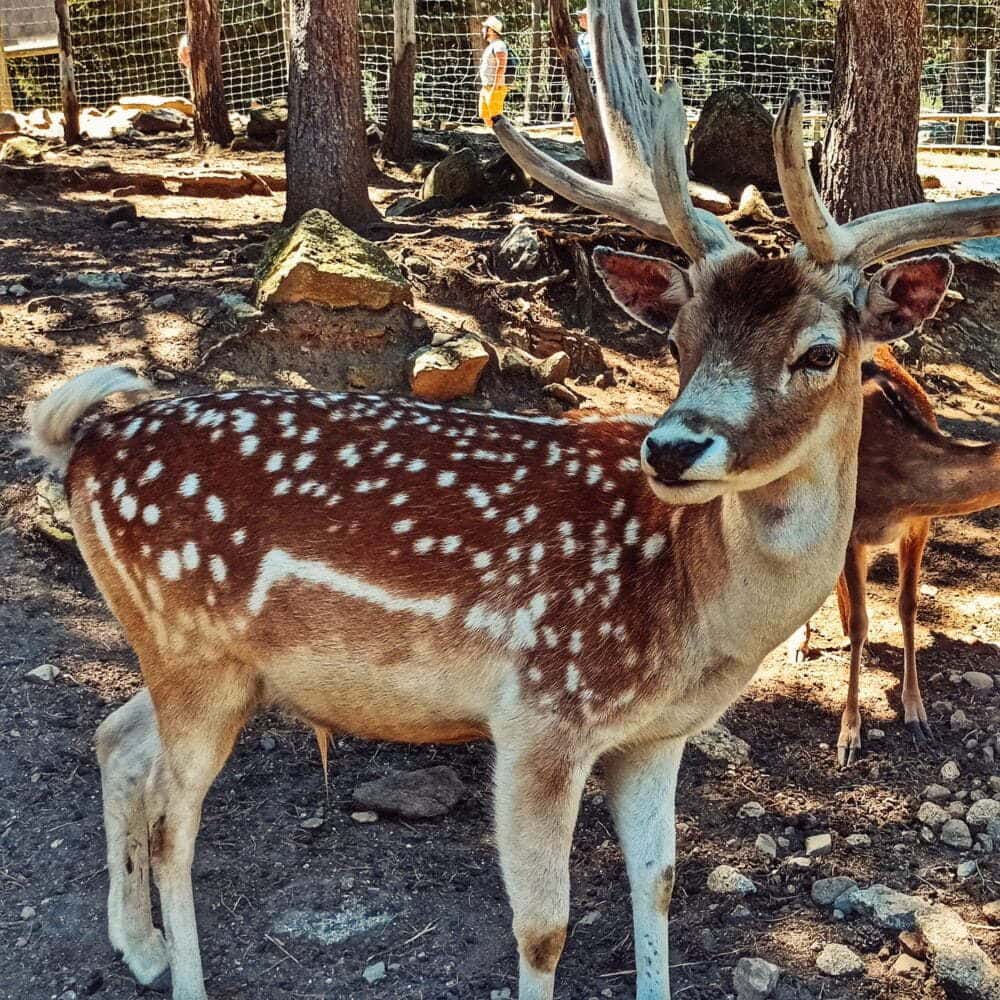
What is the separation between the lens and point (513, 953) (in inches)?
138

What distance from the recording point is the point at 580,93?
32.7ft

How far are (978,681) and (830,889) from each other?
1.68 metres

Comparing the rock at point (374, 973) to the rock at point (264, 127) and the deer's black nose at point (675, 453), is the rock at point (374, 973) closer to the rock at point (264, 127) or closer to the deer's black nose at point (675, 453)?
the deer's black nose at point (675, 453)

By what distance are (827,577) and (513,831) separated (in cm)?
101

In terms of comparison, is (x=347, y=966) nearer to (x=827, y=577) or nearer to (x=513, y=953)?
(x=513, y=953)

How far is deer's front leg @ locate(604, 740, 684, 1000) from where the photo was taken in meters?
3.35

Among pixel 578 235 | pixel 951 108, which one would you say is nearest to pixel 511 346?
pixel 578 235


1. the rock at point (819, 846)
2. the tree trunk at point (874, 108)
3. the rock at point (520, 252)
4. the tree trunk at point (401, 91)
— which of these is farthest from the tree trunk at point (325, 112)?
the rock at point (819, 846)

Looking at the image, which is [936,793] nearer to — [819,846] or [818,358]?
[819,846]

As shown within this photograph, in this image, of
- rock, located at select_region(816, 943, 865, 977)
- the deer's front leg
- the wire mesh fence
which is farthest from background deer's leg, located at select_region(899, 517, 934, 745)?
the wire mesh fence

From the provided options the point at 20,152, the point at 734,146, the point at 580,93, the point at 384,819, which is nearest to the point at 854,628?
the point at 384,819

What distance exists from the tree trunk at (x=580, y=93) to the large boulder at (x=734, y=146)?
0.73 metres

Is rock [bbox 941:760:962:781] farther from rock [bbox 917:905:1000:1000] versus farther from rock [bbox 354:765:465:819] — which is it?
rock [bbox 354:765:465:819]

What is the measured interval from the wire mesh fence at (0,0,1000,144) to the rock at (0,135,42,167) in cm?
512
